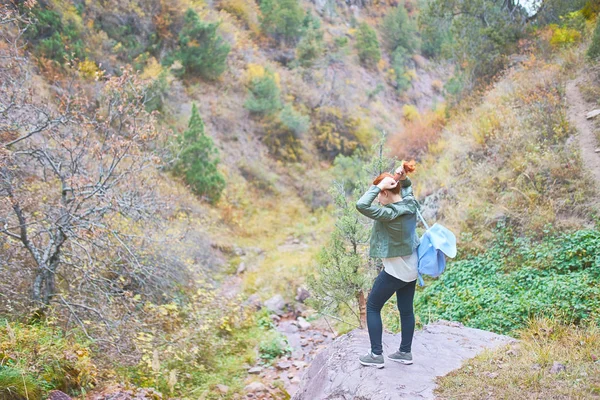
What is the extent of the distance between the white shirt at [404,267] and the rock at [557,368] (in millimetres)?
1412

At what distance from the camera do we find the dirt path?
694 centimetres

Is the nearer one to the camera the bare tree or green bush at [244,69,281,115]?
the bare tree

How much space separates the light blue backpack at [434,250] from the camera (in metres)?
3.60

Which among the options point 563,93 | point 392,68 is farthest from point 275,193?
point 392,68

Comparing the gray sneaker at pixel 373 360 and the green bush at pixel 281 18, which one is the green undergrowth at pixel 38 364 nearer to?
the gray sneaker at pixel 373 360

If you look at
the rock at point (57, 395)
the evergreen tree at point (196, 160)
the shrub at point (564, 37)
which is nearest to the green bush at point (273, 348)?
the rock at point (57, 395)

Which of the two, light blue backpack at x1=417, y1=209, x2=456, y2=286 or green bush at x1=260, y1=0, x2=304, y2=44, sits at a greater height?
green bush at x1=260, y1=0, x2=304, y2=44

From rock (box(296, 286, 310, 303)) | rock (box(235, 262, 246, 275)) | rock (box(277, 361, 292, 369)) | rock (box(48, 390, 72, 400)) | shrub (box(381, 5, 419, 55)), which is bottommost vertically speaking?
rock (box(235, 262, 246, 275))

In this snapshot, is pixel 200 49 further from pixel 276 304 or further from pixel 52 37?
pixel 276 304

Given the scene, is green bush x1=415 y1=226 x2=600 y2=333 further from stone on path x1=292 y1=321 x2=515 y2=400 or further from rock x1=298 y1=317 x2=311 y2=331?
rock x1=298 y1=317 x2=311 y2=331

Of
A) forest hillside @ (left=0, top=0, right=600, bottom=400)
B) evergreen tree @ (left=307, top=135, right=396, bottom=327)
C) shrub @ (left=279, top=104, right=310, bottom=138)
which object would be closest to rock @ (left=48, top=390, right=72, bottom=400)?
forest hillside @ (left=0, top=0, right=600, bottom=400)

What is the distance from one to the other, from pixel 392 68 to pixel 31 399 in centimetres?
2605

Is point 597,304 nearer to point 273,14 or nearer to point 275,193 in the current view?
point 275,193

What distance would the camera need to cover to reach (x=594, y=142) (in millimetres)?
7332
